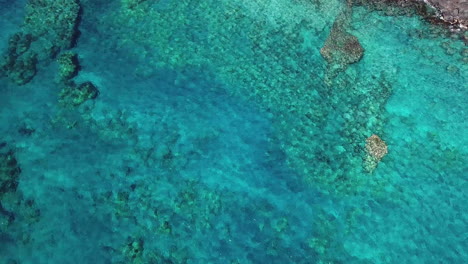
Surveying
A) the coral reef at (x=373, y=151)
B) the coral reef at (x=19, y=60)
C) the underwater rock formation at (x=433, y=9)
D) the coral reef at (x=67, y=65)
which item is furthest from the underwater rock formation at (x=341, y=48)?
the coral reef at (x=19, y=60)

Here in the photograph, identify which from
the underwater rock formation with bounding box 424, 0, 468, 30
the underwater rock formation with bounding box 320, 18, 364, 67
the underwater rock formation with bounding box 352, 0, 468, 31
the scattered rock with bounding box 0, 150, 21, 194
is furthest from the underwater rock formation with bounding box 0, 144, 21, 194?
the underwater rock formation with bounding box 424, 0, 468, 30

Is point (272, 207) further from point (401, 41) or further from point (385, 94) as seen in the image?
point (401, 41)

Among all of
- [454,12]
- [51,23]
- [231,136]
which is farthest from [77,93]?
[454,12]

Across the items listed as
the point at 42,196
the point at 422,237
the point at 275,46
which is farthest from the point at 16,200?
the point at 422,237

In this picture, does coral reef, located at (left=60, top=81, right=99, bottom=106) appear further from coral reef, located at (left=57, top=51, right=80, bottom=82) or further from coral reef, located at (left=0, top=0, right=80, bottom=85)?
coral reef, located at (left=0, top=0, right=80, bottom=85)

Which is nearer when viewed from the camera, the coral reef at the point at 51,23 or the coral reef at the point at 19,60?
the coral reef at the point at 19,60

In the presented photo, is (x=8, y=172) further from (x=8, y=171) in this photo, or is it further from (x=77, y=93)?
(x=77, y=93)

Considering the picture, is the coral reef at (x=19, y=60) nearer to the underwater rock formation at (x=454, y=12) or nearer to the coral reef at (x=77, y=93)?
the coral reef at (x=77, y=93)
